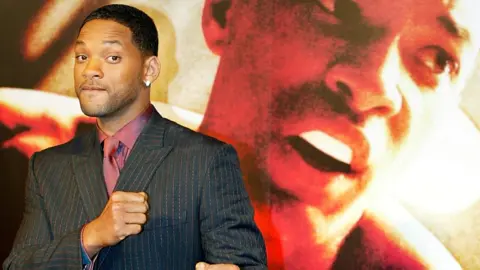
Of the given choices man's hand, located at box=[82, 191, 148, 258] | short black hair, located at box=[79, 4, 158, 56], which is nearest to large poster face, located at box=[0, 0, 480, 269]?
short black hair, located at box=[79, 4, 158, 56]

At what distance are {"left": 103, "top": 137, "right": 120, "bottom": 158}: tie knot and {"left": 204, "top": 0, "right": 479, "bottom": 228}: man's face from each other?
1.34m

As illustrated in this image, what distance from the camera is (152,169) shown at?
1.64m

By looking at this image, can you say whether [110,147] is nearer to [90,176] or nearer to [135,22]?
[90,176]

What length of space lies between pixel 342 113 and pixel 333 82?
14cm

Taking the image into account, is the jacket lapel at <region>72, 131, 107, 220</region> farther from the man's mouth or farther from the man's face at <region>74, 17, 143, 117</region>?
the man's mouth

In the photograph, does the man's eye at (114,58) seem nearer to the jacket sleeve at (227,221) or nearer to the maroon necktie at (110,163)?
the maroon necktie at (110,163)

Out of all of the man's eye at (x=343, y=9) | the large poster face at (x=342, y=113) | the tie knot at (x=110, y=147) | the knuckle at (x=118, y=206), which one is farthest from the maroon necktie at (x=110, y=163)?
the man's eye at (x=343, y=9)

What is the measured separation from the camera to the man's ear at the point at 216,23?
10.1 feet

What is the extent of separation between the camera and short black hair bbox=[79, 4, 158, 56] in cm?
179

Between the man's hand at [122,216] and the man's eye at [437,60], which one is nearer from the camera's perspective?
the man's hand at [122,216]

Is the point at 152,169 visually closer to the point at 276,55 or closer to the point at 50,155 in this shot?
the point at 50,155

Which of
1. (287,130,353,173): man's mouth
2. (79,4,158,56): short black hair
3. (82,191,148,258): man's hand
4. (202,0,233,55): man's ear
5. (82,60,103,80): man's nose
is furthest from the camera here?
(202,0,233,55): man's ear

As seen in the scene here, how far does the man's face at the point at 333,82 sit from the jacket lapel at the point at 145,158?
4.25 ft

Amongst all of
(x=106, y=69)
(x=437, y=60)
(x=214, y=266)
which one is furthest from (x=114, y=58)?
(x=437, y=60)
